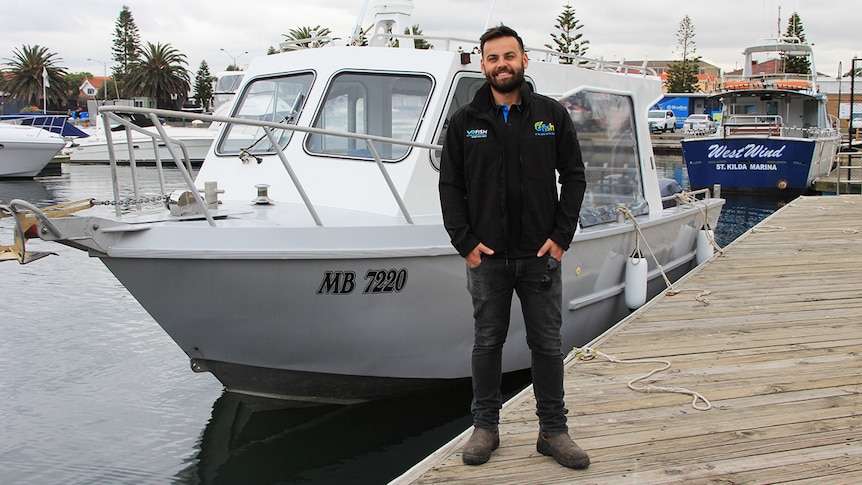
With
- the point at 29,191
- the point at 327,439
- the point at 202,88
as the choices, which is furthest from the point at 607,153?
the point at 202,88

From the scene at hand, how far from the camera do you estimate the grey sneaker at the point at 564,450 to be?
3.57 meters

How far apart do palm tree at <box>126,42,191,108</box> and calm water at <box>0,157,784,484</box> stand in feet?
185

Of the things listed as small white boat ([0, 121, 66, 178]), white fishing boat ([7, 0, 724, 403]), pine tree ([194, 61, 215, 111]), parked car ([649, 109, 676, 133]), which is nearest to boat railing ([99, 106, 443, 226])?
white fishing boat ([7, 0, 724, 403])

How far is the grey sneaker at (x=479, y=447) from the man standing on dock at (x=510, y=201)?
0.86 feet

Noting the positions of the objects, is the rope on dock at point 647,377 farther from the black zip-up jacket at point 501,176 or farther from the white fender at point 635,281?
the white fender at point 635,281

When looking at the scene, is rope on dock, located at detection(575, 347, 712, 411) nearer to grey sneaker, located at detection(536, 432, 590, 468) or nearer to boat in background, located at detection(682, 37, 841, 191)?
grey sneaker, located at detection(536, 432, 590, 468)

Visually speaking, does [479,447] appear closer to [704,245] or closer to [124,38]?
[704,245]

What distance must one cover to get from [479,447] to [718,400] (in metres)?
1.65

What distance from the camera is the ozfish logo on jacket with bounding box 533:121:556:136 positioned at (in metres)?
3.28

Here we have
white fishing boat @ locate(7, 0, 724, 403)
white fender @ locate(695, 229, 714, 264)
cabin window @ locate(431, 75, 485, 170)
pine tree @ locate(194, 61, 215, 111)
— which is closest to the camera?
Result: white fishing boat @ locate(7, 0, 724, 403)

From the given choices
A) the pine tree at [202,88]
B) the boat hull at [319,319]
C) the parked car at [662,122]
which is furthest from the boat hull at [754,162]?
the pine tree at [202,88]

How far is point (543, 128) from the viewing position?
3291mm

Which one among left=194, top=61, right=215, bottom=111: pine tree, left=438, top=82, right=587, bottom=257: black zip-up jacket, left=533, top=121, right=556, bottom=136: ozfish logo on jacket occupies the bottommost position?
left=438, top=82, right=587, bottom=257: black zip-up jacket

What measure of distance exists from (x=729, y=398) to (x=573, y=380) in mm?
899
